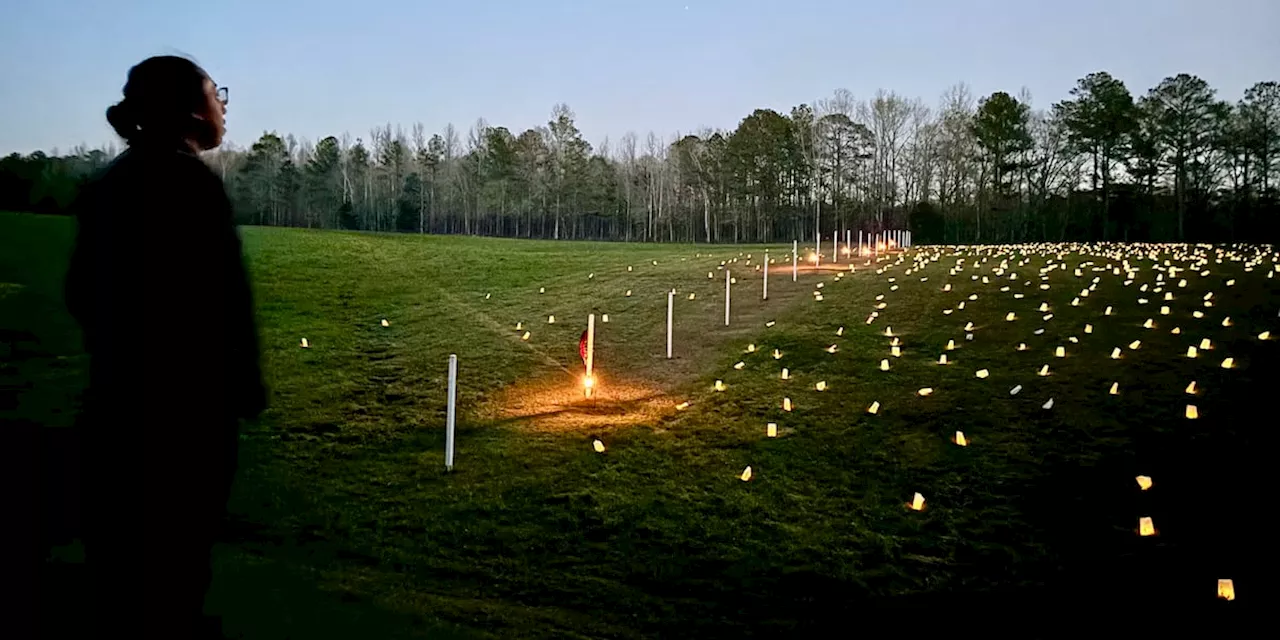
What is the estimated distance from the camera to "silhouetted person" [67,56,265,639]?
2.51m

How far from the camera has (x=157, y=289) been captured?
2.53 metres

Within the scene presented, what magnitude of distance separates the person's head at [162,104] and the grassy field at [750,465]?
2869 mm

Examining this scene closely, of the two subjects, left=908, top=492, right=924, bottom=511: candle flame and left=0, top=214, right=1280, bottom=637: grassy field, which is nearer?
left=0, top=214, right=1280, bottom=637: grassy field

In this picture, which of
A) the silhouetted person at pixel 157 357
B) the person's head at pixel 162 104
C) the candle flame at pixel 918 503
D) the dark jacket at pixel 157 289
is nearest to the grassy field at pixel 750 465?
the candle flame at pixel 918 503

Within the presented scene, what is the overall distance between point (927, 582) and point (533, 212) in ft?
274

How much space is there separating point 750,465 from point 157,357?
8254 mm

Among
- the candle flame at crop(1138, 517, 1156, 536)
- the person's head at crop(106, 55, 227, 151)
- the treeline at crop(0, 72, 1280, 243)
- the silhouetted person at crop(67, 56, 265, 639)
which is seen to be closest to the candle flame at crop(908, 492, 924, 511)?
the candle flame at crop(1138, 517, 1156, 536)

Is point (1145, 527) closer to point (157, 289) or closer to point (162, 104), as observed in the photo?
point (157, 289)

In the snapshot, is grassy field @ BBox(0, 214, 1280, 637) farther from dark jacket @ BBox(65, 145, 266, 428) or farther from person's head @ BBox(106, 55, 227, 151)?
person's head @ BBox(106, 55, 227, 151)

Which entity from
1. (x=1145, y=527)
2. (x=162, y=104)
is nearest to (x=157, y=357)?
(x=162, y=104)

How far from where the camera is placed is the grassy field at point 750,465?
6.52 m

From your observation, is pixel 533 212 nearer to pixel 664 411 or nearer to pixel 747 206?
pixel 747 206

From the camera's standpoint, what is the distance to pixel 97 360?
2537mm

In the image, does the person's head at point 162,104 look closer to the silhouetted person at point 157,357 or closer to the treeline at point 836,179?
the silhouetted person at point 157,357
